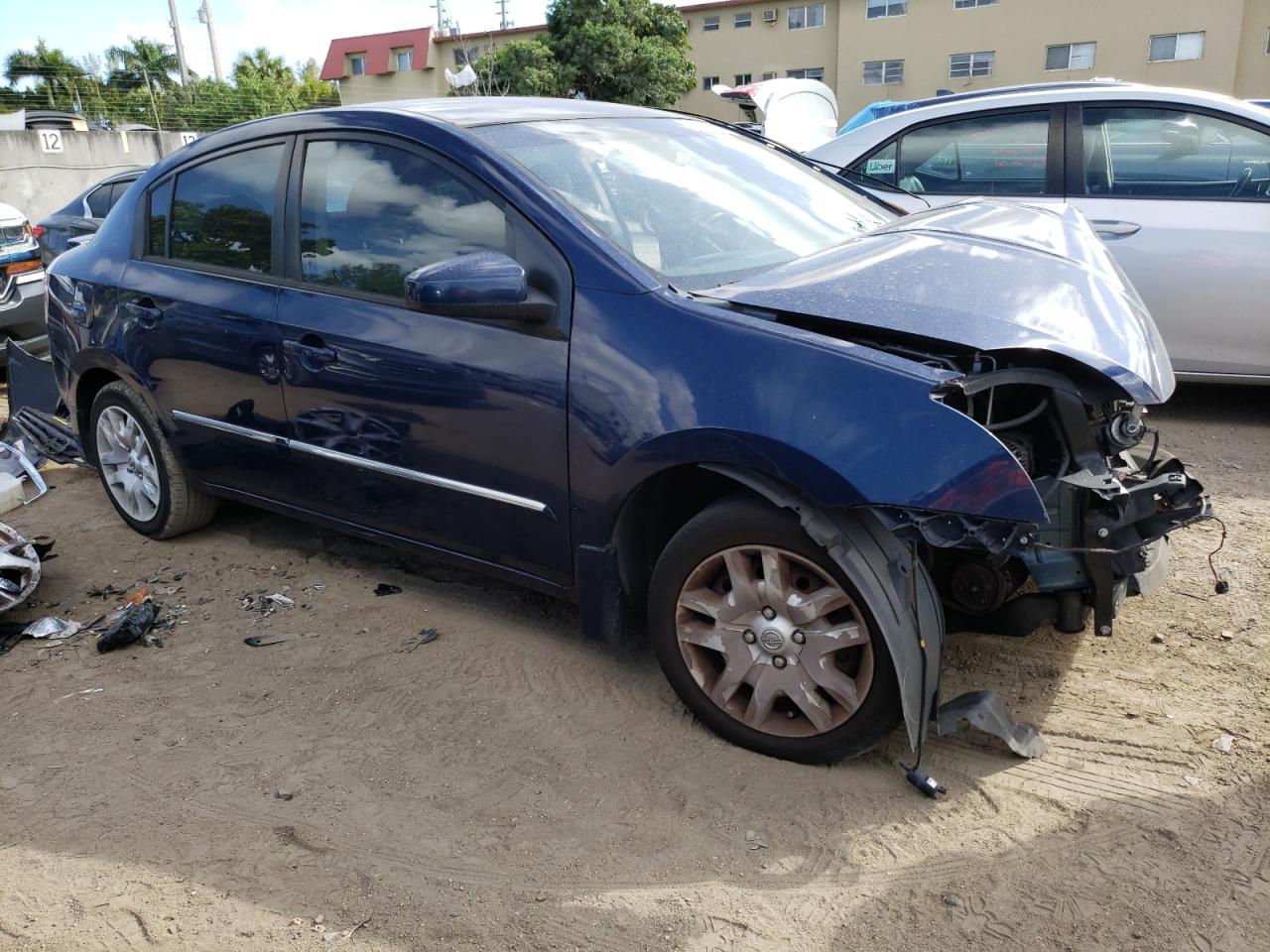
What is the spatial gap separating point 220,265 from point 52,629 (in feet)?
5.03

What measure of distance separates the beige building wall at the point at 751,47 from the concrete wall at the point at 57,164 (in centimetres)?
2298

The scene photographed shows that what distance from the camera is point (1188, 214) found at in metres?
5.30

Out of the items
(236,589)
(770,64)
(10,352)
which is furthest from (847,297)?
(770,64)

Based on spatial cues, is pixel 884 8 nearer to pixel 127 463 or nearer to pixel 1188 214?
pixel 1188 214

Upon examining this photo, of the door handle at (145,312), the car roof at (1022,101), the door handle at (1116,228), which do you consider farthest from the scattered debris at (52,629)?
the door handle at (1116,228)

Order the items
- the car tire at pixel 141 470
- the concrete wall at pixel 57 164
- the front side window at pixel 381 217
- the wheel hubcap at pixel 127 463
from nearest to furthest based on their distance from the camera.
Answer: the front side window at pixel 381 217
the car tire at pixel 141 470
the wheel hubcap at pixel 127 463
the concrete wall at pixel 57 164

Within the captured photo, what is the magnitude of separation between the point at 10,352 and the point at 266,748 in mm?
4403

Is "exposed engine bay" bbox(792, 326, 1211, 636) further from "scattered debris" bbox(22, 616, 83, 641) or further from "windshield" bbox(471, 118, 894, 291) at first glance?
"scattered debris" bbox(22, 616, 83, 641)

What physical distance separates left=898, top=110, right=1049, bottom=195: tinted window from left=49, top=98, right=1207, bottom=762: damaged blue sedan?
1.85 m

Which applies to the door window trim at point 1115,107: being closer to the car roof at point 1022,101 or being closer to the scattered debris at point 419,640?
the car roof at point 1022,101

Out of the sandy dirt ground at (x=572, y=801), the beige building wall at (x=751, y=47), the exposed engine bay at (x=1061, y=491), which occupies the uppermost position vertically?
the beige building wall at (x=751, y=47)

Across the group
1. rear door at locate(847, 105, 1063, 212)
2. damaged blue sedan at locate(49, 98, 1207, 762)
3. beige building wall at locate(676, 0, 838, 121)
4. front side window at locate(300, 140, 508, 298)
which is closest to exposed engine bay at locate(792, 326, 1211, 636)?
damaged blue sedan at locate(49, 98, 1207, 762)

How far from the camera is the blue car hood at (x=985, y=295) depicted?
8.62ft

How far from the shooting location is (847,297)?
2730 mm
